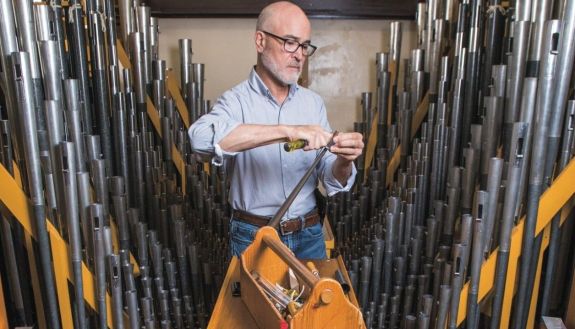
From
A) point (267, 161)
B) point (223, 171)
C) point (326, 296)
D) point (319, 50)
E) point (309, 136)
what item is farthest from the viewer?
point (319, 50)

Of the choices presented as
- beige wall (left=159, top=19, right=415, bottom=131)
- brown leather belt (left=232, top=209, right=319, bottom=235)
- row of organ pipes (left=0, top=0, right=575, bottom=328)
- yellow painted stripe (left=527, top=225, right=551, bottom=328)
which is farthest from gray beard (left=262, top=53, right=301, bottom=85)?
beige wall (left=159, top=19, right=415, bottom=131)

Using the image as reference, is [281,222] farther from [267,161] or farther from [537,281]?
[537,281]

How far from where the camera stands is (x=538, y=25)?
1221mm

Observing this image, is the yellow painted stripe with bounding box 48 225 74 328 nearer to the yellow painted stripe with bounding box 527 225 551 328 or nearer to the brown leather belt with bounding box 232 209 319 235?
the brown leather belt with bounding box 232 209 319 235

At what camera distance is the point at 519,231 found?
1.30 metres

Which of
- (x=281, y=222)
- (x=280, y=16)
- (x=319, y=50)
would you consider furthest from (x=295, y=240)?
(x=319, y=50)

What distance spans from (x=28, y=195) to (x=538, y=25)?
150cm

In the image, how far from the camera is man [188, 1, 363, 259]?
1.28 meters

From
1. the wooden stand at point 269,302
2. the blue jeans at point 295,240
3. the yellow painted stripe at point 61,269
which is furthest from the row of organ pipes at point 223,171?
the wooden stand at point 269,302

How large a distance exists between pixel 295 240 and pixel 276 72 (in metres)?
0.54

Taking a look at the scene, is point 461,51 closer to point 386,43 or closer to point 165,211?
point 386,43

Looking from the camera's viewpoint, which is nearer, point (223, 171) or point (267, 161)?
point (267, 161)

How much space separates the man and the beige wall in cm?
124

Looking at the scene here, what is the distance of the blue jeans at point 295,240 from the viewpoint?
4.70ft
